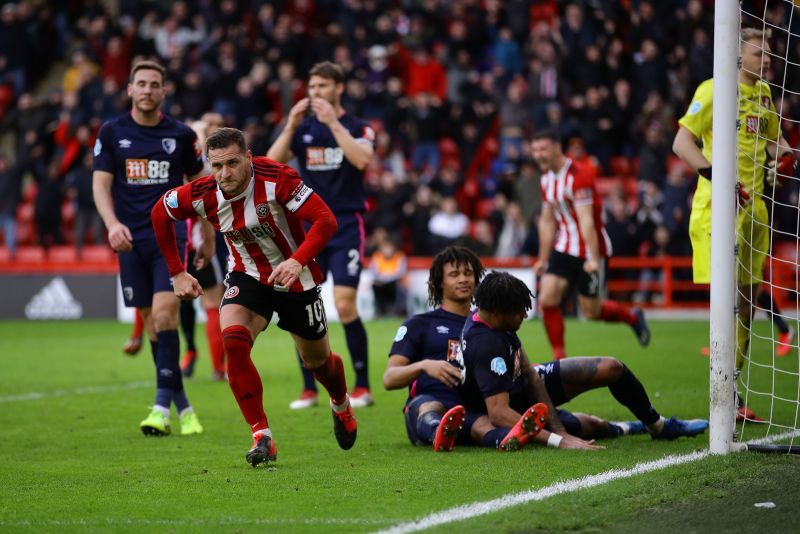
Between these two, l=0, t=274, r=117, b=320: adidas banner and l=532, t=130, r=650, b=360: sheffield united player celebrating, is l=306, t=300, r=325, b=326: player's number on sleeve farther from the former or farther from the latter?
l=0, t=274, r=117, b=320: adidas banner

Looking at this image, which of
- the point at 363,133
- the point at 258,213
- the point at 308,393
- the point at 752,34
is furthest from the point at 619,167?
the point at 258,213

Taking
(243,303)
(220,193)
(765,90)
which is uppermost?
(765,90)

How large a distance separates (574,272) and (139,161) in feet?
15.2

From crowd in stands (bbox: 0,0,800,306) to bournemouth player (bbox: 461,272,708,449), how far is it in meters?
11.9

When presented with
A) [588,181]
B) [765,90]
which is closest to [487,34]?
[588,181]

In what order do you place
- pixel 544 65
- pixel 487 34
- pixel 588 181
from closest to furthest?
pixel 588 181 < pixel 544 65 < pixel 487 34

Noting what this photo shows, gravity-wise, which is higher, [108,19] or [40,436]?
[108,19]

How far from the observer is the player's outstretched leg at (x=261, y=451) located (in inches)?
249

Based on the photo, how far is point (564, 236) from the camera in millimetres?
11320

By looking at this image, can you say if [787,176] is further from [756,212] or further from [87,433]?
[87,433]

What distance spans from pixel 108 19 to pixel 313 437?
20.1 metres

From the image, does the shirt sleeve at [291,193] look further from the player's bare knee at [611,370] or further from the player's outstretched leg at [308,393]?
the player's outstretched leg at [308,393]

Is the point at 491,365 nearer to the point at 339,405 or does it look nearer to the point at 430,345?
the point at 430,345

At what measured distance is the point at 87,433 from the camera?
27.0ft
